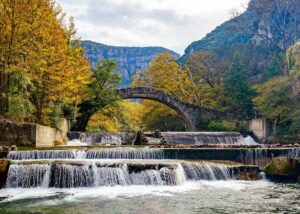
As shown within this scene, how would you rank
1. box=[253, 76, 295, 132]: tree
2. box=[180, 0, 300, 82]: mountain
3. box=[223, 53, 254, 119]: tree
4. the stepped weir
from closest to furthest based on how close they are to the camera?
the stepped weir
box=[253, 76, 295, 132]: tree
box=[223, 53, 254, 119]: tree
box=[180, 0, 300, 82]: mountain

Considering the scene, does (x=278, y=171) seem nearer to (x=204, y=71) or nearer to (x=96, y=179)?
(x=96, y=179)

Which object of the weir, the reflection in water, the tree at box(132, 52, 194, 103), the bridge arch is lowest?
the reflection in water

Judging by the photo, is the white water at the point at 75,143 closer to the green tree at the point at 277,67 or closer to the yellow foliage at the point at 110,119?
the yellow foliage at the point at 110,119

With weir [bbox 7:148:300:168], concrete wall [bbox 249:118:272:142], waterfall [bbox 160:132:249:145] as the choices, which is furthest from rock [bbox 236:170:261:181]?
concrete wall [bbox 249:118:272:142]

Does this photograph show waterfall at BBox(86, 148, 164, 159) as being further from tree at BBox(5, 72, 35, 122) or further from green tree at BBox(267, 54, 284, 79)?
green tree at BBox(267, 54, 284, 79)

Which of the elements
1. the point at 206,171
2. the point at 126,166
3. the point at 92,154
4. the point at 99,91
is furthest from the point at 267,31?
the point at 126,166

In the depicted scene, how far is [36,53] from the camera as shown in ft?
69.5

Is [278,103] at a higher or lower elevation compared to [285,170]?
higher

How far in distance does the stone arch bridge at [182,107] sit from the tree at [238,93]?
5.06 ft

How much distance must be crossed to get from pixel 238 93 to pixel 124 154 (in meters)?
24.4

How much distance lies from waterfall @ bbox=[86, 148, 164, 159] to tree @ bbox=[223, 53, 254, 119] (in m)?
23.2

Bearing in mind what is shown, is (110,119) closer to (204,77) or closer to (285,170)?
(204,77)

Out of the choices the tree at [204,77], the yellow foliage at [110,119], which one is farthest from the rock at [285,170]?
the tree at [204,77]

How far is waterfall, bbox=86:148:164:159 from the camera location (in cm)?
1823
